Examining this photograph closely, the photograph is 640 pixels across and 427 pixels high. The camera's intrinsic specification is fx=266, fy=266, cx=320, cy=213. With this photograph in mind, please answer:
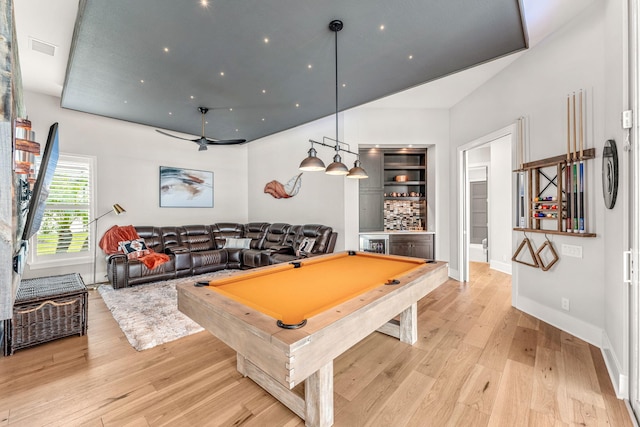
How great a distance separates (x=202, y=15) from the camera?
2.35 metres

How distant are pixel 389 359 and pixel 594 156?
2.73 m

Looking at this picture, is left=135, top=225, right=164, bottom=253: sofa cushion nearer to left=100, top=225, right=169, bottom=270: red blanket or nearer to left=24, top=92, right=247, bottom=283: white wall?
left=100, top=225, right=169, bottom=270: red blanket

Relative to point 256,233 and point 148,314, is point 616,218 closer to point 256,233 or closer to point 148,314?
point 148,314

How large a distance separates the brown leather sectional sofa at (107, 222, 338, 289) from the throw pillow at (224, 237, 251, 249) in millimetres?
63

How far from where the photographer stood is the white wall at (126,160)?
459 cm

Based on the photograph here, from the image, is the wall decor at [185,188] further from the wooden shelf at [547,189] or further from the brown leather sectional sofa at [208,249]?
the wooden shelf at [547,189]

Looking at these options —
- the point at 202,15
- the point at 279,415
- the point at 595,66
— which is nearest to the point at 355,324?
the point at 279,415

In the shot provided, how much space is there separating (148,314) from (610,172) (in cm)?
480

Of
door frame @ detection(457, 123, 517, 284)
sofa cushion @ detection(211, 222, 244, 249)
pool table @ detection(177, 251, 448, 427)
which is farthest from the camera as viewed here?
sofa cushion @ detection(211, 222, 244, 249)

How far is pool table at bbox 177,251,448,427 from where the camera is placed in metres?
1.16

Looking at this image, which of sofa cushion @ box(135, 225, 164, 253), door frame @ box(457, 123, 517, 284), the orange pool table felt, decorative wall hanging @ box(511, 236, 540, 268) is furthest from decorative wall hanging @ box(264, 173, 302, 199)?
decorative wall hanging @ box(511, 236, 540, 268)

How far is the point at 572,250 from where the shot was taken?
2809 mm

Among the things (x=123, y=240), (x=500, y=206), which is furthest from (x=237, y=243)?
(x=500, y=206)

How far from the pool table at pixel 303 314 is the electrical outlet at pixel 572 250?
4.97ft
